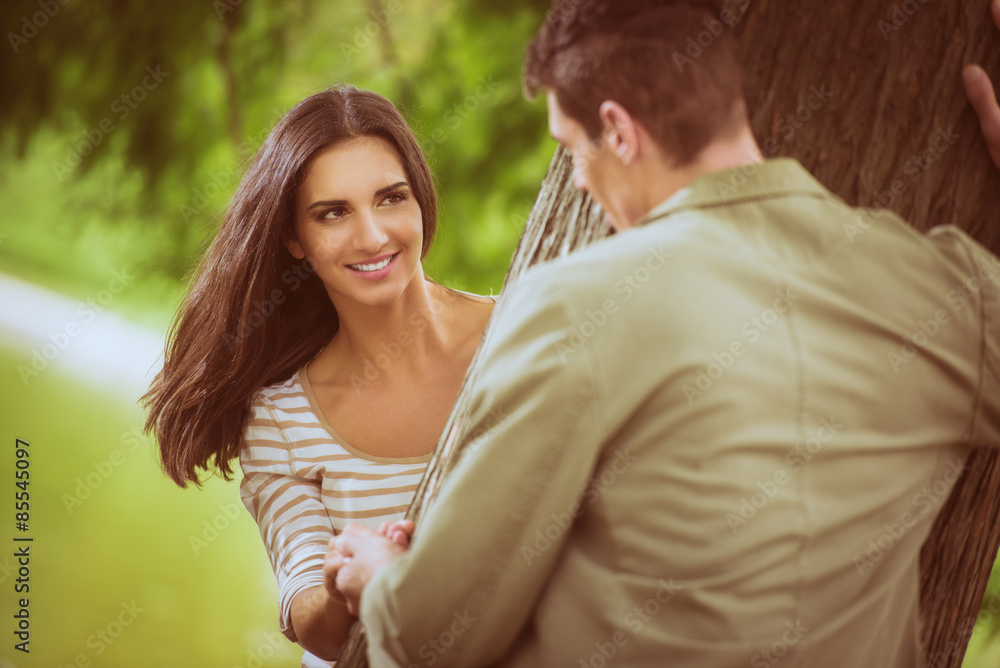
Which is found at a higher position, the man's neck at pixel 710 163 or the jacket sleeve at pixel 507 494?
the man's neck at pixel 710 163

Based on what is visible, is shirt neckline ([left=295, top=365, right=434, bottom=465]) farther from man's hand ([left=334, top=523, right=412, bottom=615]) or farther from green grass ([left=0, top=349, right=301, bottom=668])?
green grass ([left=0, top=349, right=301, bottom=668])

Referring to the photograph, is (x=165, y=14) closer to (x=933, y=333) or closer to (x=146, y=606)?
(x=933, y=333)

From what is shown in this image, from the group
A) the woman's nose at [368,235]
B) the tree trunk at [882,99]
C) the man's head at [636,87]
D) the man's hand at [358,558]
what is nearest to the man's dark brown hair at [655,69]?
the man's head at [636,87]

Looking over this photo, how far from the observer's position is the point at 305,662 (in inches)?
93.9

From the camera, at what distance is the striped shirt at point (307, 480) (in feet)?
7.48

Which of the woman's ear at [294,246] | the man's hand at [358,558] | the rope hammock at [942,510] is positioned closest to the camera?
the man's hand at [358,558]

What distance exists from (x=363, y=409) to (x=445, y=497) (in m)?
1.23

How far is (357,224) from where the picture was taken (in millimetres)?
2393

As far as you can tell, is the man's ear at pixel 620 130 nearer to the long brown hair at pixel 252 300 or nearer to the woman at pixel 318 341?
the woman at pixel 318 341

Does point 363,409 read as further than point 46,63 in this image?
No

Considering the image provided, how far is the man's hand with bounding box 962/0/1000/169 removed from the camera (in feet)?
5.17

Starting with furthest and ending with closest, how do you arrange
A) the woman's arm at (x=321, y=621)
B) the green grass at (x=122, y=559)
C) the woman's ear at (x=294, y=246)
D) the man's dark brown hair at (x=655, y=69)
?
the green grass at (x=122, y=559)
the woman's ear at (x=294, y=246)
the woman's arm at (x=321, y=621)
the man's dark brown hair at (x=655, y=69)

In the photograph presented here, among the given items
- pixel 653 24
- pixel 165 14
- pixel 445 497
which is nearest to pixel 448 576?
pixel 445 497

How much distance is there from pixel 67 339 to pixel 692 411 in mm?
11353
